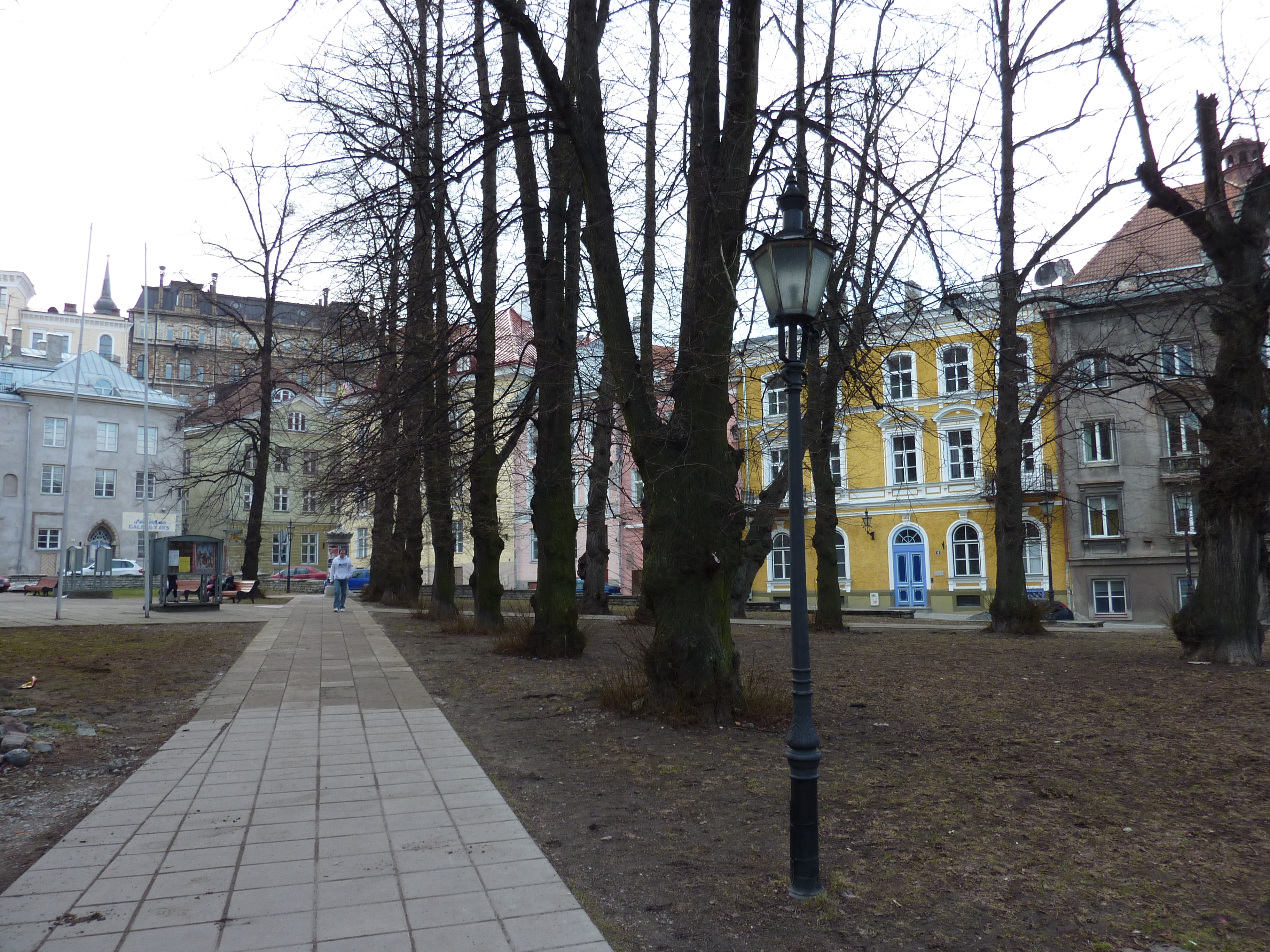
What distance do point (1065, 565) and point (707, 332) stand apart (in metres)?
33.7

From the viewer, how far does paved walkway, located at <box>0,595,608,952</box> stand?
3.67 metres

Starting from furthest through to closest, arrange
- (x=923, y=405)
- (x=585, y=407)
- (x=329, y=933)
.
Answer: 1. (x=923, y=405)
2. (x=585, y=407)
3. (x=329, y=933)

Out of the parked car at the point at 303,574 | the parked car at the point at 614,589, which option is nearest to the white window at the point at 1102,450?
the parked car at the point at 614,589

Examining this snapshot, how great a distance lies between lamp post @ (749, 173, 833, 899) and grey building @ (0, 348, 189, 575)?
55.5m

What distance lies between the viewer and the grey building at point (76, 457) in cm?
5622

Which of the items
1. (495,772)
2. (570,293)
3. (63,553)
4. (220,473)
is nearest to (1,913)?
(495,772)

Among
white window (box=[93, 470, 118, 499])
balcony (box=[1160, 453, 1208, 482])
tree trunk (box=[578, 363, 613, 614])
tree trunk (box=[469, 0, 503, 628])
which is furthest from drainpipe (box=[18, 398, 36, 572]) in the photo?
balcony (box=[1160, 453, 1208, 482])

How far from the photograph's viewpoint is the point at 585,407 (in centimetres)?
1208

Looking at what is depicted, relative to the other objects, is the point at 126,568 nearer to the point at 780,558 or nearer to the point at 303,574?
the point at 303,574

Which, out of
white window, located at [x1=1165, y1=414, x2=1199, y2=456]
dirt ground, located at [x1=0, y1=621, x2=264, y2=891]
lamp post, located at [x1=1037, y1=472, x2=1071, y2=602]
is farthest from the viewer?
lamp post, located at [x1=1037, y1=472, x2=1071, y2=602]

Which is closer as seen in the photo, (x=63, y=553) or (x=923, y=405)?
(x=63, y=553)

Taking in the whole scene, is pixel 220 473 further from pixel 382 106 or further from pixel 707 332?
pixel 707 332

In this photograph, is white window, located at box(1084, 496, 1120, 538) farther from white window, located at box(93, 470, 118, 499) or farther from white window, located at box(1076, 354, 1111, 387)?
white window, located at box(93, 470, 118, 499)

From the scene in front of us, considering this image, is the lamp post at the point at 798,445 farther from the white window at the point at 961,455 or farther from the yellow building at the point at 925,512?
the white window at the point at 961,455
